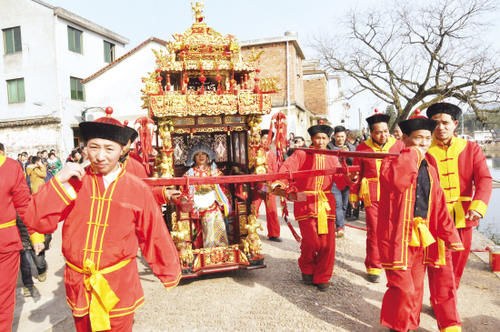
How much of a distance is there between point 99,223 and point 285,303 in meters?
2.65

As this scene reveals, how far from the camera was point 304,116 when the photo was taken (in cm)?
2008

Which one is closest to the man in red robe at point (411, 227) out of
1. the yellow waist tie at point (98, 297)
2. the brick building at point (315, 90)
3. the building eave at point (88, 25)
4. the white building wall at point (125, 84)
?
the yellow waist tie at point (98, 297)

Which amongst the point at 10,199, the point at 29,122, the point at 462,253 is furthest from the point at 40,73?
the point at 462,253

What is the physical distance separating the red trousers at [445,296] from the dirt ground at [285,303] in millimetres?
404

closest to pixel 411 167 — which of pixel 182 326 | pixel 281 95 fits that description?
pixel 182 326

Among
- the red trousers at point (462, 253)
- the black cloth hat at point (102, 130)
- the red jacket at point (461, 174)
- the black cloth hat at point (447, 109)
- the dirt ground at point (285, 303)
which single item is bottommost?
the dirt ground at point (285, 303)

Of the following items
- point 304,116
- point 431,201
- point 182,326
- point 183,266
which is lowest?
point 182,326

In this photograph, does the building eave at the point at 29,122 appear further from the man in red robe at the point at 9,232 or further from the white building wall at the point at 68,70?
the man in red robe at the point at 9,232

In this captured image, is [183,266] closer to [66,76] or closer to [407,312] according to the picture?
[407,312]

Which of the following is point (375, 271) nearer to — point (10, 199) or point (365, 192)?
point (365, 192)

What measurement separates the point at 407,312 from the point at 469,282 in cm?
201

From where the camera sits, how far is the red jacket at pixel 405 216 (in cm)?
297

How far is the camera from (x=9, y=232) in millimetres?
3076

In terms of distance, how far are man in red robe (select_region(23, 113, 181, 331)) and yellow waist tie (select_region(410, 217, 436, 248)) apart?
2.19 meters
